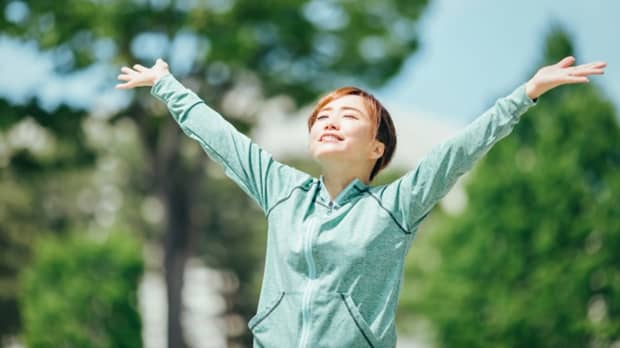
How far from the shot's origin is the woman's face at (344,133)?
248 cm

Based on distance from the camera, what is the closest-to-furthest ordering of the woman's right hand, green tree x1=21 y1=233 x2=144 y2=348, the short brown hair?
the short brown hair → the woman's right hand → green tree x1=21 y1=233 x2=144 y2=348

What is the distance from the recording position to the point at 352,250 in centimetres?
230

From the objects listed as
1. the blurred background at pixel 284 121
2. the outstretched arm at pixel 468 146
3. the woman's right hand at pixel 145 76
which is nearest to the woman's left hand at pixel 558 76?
the outstretched arm at pixel 468 146

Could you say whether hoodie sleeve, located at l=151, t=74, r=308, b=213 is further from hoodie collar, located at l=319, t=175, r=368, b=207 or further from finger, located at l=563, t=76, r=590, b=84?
finger, located at l=563, t=76, r=590, b=84

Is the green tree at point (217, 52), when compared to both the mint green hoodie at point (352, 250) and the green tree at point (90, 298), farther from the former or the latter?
the mint green hoodie at point (352, 250)

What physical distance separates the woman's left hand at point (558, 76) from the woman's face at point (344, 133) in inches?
19.4

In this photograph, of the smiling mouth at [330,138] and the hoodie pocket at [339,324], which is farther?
the smiling mouth at [330,138]

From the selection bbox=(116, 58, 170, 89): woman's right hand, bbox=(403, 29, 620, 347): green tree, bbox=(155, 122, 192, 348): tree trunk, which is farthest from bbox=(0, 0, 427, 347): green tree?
bbox=(116, 58, 170, 89): woman's right hand

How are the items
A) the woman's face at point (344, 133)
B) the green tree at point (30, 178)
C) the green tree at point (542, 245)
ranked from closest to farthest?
1. the woman's face at point (344, 133)
2. the green tree at point (30, 178)
3. the green tree at point (542, 245)

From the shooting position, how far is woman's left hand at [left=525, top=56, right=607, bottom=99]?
2.32 meters

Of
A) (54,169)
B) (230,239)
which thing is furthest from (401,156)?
(54,169)

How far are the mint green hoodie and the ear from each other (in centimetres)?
14

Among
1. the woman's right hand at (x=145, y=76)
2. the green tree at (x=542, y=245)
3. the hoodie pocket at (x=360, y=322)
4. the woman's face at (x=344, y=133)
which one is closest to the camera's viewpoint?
the hoodie pocket at (x=360, y=322)

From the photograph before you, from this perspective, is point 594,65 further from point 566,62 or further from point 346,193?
point 346,193
